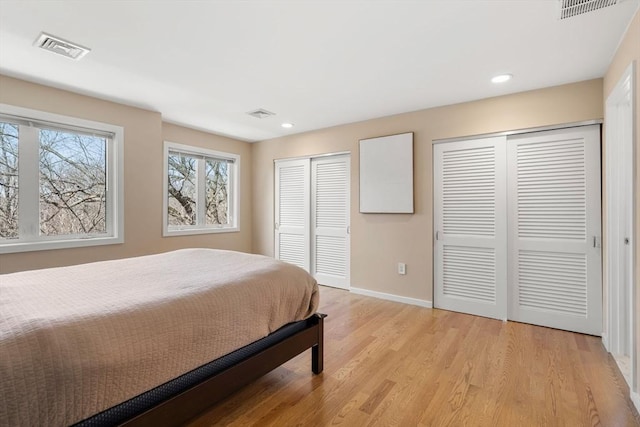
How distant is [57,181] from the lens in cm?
310

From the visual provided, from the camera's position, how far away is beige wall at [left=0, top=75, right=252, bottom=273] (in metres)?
2.82

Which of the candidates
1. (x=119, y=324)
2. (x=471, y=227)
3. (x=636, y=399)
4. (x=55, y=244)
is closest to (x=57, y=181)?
(x=55, y=244)

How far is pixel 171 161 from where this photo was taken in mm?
4316

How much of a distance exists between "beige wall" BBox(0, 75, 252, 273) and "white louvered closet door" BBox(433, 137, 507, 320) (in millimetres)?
3379

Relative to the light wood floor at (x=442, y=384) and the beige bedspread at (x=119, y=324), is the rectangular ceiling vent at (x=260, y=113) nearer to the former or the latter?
the beige bedspread at (x=119, y=324)

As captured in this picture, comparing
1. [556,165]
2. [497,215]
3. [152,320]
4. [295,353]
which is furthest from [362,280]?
[152,320]

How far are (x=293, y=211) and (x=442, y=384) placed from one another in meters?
3.39

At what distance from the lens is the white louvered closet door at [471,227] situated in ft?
10.5

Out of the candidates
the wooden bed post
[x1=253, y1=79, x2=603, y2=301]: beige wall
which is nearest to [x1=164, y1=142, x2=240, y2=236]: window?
[x1=253, y1=79, x2=603, y2=301]: beige wall

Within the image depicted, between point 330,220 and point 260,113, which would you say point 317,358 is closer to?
point 330,220

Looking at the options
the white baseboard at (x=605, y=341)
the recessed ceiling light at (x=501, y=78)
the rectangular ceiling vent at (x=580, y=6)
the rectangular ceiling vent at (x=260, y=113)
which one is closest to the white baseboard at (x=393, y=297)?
the white baseboard at (x=605, y=341)

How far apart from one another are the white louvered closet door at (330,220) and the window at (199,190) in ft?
4.68

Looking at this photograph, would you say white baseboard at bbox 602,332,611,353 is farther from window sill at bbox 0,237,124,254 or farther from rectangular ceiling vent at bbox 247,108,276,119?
window sill at bbox 0,237,124,254

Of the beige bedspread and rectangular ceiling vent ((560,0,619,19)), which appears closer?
the beige bedspread
